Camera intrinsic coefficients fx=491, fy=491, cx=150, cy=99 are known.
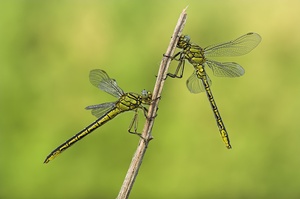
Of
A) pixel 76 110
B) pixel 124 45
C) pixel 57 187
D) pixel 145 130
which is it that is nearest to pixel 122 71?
pixel 124 45

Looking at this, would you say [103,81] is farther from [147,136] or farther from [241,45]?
[241,45]

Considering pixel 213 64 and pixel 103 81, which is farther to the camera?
pixel 213 64

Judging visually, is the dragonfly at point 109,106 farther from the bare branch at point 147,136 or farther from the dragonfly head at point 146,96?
the bare branch at point 147,136

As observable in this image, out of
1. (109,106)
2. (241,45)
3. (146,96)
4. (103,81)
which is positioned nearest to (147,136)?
(146,96)

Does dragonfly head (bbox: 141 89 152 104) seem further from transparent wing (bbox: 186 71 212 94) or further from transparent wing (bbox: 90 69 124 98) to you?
transparent wing (bbox: 186 71 212 94)

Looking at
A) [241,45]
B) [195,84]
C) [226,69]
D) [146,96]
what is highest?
[241,45]

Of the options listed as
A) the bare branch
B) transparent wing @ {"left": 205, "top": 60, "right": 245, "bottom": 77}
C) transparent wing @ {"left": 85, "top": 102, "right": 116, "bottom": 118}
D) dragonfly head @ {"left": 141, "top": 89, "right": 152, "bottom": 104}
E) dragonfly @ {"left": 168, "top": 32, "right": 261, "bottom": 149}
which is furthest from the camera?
transparent wing @ {"left": 205, "top": 60, "right": 245, "bottom": 77}

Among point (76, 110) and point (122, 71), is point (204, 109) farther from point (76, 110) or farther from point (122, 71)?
point (76, 110)

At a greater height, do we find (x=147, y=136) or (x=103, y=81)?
(x=103, y=81)

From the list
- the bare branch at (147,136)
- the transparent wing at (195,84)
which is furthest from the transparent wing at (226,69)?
the bare branch at (147,136)

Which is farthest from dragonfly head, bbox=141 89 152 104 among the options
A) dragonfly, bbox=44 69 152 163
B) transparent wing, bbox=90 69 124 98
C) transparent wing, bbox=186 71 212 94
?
transparent wing, bbox=186 71 212 94
